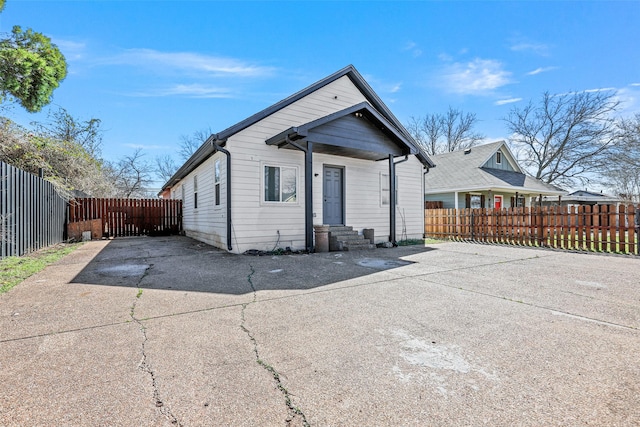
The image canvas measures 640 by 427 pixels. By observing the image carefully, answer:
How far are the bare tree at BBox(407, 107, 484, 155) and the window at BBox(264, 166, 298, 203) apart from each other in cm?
2673

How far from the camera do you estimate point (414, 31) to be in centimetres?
1159

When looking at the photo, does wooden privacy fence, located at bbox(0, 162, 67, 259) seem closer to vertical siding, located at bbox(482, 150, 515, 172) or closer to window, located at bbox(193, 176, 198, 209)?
window, located at bbox(193, 176, 198, 209)

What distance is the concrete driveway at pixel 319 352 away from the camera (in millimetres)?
1745

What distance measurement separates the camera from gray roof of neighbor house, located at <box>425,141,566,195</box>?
16781 millimetres

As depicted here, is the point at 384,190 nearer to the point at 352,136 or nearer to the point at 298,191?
the point at 352,136

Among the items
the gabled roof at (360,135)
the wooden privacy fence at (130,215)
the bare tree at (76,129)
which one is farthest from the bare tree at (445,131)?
the bare tree at (76,129)

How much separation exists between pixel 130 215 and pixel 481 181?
1869 centimetres

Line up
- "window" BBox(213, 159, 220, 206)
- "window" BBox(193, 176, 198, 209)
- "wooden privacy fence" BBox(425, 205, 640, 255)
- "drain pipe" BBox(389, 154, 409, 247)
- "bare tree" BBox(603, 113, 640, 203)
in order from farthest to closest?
"bare tree" BBox(603, 113, 640, 203), "window" BBox(193, 176, 198, 209), "drain pipe" BBox(389, 154, 409, 247), "window" BBox(213, 159, 220, 206), "wooden privacy fence" BBox(425, 205, 640, 255)

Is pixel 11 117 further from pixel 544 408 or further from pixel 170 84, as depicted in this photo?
pixel 544 408

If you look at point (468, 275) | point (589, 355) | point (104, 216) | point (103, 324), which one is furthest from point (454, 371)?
point (104, 216)

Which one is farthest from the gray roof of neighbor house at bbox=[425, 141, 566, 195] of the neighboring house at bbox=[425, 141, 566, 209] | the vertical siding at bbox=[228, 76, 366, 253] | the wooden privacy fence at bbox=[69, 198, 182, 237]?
the wooden privacy fence at bbox=[69, 198, 182, 237]

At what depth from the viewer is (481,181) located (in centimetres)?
1661

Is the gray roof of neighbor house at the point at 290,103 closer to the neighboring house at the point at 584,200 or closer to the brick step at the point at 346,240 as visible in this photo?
the brick step at the point at 346,240

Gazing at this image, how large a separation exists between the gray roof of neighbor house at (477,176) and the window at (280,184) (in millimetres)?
11760
